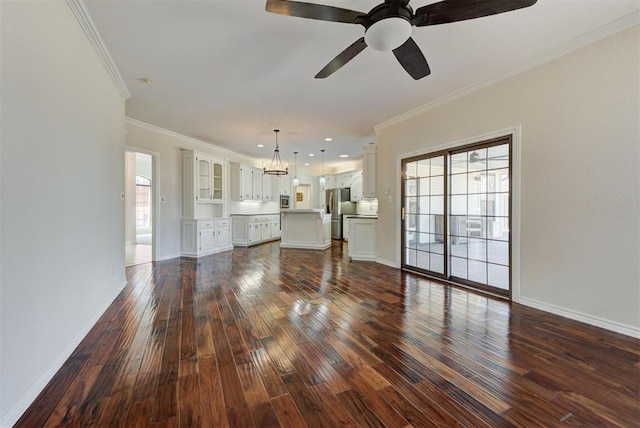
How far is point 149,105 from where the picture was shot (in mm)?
4309

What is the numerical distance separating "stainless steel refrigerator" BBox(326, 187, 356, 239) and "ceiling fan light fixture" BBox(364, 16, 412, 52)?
7.39 meters

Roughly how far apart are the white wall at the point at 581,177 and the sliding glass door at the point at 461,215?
0.31 m

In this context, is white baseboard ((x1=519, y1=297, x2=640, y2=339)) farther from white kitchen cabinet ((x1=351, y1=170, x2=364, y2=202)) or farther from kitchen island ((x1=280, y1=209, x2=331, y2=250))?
white kitchen cabinet ((x1=351, y1=170, x2=364, y2=202))

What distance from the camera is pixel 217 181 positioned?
699 centimetres

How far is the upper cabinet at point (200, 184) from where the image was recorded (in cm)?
613

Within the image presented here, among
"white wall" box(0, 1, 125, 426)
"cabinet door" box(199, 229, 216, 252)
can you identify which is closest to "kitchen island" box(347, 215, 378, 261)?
"cabinet door" box(199, 229, 216, 252)

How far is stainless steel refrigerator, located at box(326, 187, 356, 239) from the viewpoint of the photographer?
30.6ft

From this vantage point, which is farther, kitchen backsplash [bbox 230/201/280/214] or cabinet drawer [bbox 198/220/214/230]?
kitchen backsplash [bbox 230/201/280/214]

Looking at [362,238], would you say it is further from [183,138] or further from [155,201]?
[183,138]

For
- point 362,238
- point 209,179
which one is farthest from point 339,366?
point 209,179

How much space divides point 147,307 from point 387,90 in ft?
13.3

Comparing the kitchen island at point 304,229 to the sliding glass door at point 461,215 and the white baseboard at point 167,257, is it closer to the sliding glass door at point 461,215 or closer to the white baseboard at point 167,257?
the white baseboard at point 167,257

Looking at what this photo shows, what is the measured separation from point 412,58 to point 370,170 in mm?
3519

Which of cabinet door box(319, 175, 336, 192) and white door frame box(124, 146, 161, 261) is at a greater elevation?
cabinet door box(319, 175, 336, 192)
